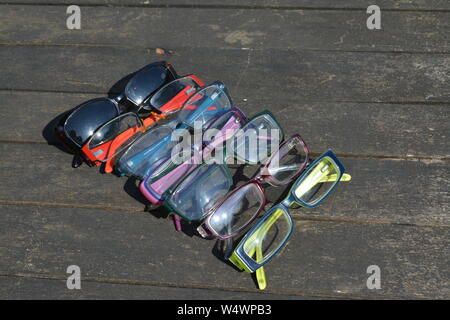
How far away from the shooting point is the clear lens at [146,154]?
1.54 meters

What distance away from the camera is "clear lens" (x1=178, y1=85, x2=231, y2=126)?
1622 mm

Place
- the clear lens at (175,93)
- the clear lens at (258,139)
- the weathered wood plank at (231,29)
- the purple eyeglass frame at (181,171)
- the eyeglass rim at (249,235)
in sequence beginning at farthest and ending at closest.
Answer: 1. the weathered wood plank at (231,29)
2. the clear lens at (175,93)
3. the clear lens at (258,139)
4. the purple eyeglass frame at (181,171)
5. the eyeglass rim at (249,235)

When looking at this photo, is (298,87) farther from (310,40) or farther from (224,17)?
(224,17)

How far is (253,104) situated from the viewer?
66.6 inches

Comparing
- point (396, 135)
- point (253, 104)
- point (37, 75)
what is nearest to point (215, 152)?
point (253, 104)

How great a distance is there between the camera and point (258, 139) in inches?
61.8

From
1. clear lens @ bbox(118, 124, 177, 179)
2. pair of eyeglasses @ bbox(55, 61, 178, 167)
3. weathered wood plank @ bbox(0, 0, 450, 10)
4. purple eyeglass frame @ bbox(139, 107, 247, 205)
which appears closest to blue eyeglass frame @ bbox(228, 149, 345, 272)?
purple eyeglass frame @ bbox(139, 107, 247, 205)

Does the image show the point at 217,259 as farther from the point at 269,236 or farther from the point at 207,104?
the point at 207,104

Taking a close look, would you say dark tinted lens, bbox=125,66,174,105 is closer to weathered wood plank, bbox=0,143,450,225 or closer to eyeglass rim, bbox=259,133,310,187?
weathered wood plank, bbox=0,143,450,225

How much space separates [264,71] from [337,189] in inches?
22.0

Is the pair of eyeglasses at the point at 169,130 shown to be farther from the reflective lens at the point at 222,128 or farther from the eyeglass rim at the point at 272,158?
the eyeglass rim at the point at 272,158

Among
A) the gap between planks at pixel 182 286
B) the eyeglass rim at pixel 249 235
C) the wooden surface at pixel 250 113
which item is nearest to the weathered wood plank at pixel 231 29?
the wooden surface at pixel 250 113

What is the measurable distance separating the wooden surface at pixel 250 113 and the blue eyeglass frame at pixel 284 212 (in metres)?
0.04

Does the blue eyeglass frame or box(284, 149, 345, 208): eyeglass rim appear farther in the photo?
box(284, 149, 345, 208): eyeglass rim
